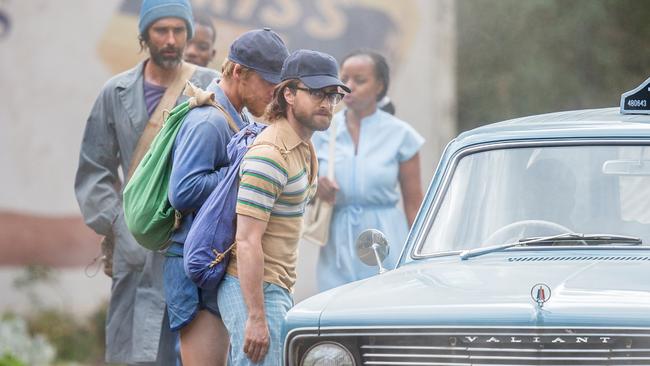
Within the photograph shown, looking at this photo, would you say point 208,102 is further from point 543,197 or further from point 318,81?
point 543,197

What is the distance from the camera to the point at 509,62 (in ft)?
69.9

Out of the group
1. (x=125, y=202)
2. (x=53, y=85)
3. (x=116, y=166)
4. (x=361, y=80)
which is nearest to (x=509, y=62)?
(x=53, y=85)

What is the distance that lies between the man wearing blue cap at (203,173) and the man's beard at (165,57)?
4.19ft

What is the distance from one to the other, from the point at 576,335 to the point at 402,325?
0.57 metres

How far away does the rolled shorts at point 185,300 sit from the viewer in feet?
20.9

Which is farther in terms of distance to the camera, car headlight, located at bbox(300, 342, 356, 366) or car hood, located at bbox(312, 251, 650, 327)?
car headlight, located at bbox(300, 342, 356, 366)

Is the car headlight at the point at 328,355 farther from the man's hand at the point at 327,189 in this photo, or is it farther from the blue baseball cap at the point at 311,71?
the man's hand at the point at 327,189

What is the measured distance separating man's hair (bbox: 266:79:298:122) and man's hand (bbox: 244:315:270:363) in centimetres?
80

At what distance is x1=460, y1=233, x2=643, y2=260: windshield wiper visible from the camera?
237 inches

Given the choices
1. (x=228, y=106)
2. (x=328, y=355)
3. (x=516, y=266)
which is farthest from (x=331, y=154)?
(x=328, y=355)

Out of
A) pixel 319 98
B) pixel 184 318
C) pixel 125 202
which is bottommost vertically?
pixel 184 318

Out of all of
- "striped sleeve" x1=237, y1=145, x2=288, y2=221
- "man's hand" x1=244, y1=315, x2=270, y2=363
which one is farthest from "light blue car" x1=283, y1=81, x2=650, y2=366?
"striped sleeve" x1=237, y1=145, x2=288, y2=221

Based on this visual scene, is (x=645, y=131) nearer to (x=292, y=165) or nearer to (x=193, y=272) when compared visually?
(x=292, y=165)

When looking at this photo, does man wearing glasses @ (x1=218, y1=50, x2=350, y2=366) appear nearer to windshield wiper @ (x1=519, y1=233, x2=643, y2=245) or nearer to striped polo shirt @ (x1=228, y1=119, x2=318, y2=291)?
striped polo shirt @ (x1=228, y1=119, x2=318, y2=291)
